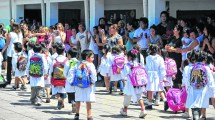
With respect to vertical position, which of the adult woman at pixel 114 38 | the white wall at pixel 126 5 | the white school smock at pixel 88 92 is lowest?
the white school smock at pixel 88 92

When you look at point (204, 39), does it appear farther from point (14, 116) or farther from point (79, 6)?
point (79, 6)

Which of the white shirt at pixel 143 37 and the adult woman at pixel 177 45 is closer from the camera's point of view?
the adult woman at pixel 177 45

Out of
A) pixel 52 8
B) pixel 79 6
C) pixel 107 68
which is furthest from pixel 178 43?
pixel 79 6

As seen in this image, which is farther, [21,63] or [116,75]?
[21,63]

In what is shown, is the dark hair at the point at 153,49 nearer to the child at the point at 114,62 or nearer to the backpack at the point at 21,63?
the child at the point at 114,62

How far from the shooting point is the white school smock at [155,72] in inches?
491

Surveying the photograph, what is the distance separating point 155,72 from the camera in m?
12.6

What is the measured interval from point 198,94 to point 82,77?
2438 mm

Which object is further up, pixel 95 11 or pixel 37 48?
pixel 95 11

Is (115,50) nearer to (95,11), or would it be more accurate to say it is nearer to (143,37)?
(143,37)

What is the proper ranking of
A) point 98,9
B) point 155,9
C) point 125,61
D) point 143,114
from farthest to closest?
1. point 98,9
2. point 155,9
3. point 125,61
4. point 143,114

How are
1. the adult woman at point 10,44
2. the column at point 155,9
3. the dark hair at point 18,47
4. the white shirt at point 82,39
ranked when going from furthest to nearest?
the white shirt at point 82,39
the adult woman at point 10,44
the column at point 155,9
the dark hair at point 18,47

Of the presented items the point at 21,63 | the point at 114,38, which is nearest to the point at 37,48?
the point at 21,63

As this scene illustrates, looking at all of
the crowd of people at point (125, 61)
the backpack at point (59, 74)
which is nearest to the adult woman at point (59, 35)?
the crowd of people at point (125, 61)
